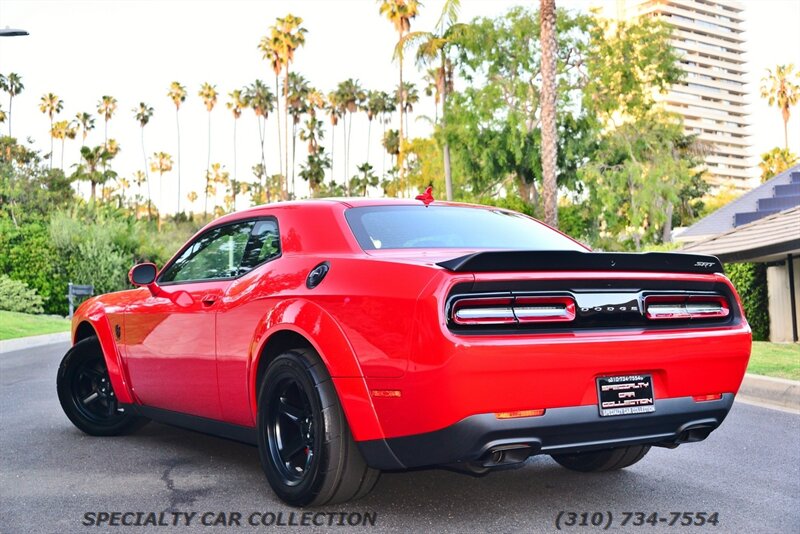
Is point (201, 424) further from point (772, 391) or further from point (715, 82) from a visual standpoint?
point (715, 82)

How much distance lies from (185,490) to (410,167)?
62637mm

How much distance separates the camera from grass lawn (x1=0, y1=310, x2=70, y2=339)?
23.5 meters

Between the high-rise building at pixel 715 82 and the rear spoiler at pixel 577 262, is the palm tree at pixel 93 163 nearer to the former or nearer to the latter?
the rear spoiler at pixel 577 262

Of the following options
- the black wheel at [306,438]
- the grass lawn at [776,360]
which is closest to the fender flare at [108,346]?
the black wheel at [306,438]

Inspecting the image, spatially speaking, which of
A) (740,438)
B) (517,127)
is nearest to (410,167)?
(517,127)

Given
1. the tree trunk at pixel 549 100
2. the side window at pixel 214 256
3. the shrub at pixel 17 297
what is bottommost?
the shrub at pixel 17 297

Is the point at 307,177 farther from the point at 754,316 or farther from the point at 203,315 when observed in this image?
the point at 203,315

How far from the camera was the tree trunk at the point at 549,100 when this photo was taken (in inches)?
907

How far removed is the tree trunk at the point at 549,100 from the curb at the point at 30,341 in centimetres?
1291

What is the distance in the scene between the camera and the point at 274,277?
5.02 m

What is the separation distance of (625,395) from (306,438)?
5.27ft

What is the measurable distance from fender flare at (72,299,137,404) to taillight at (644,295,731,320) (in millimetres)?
3838

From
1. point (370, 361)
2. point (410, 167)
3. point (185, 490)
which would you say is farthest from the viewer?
point (410, 167)

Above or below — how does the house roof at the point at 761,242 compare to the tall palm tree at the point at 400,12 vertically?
below
